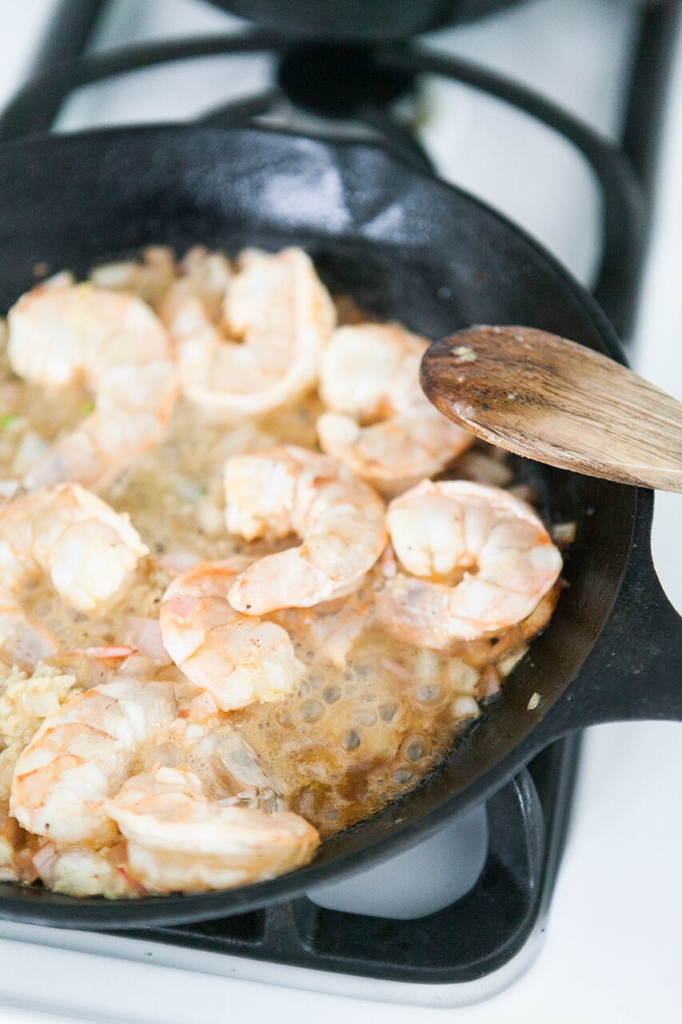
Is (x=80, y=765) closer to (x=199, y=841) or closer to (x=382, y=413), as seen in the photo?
(x=199, y=841)

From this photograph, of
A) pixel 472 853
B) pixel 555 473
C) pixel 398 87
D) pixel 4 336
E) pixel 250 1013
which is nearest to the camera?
pixel 250 1013

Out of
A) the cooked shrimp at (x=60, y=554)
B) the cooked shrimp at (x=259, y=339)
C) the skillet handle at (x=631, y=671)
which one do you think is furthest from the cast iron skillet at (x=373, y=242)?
the cooked shrimp at (x=60, y=554)

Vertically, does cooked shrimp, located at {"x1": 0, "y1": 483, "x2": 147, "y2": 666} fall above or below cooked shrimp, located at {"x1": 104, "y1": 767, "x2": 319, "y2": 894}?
above

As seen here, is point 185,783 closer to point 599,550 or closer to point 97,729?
point 97,729

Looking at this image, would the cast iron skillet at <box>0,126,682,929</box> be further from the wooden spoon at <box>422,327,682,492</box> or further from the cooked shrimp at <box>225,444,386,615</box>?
the cooked shrimp at <box>225,444,386,615</box>

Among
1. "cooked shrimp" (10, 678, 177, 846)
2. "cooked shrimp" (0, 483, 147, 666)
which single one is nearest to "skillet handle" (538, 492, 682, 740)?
"cooked shrimp" (10, 678, 177, 846)

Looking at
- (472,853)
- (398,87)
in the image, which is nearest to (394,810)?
(472,853)

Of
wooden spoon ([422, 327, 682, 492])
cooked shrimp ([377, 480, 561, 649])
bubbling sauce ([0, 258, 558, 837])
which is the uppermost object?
wooden spoon ([422, 327, 682, 492])
